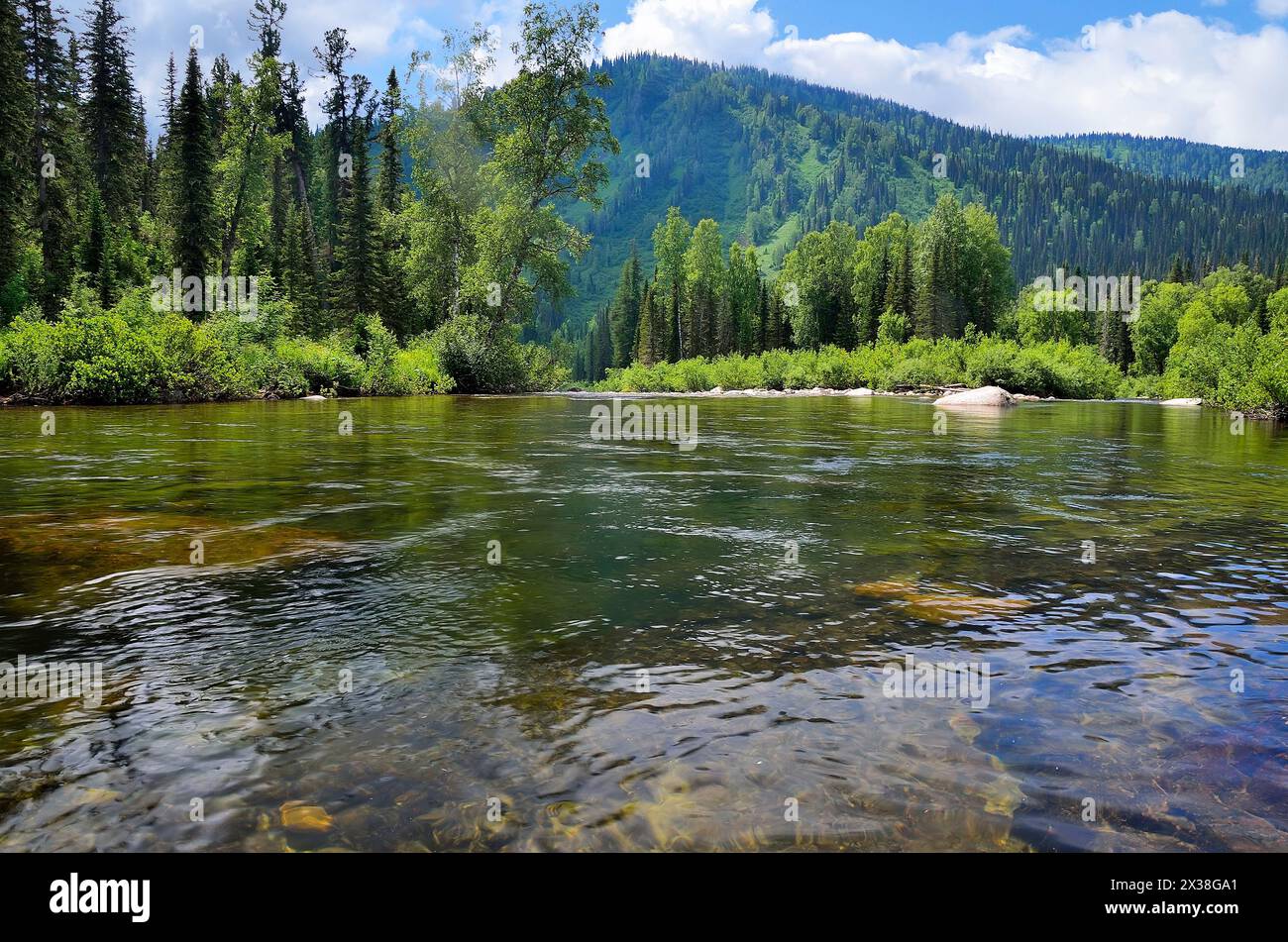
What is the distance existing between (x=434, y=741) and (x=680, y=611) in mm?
2457

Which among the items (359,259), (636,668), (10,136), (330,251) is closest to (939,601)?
(636,668)

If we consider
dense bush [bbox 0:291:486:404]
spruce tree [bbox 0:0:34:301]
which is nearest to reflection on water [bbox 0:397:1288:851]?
dense bush [bbox 0:291:486:404]

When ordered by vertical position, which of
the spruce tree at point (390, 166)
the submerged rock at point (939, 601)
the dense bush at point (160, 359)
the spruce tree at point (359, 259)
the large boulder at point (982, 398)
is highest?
the spruce tree at point (390, 166)

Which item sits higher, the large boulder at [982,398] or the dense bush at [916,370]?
the dense bush at [916,370]

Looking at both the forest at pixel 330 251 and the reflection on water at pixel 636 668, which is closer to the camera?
the reflection on water at pixel 636 668

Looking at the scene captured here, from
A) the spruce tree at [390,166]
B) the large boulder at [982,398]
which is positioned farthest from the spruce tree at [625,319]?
the large boulder at [982,398]

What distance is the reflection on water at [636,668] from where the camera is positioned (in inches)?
122

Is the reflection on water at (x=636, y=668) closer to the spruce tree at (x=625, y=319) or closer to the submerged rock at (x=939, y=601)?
the submerged rock at (x=939, y=601)

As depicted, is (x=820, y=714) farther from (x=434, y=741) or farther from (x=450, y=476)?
(x=450, y=476)

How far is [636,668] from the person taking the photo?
15.3 feet

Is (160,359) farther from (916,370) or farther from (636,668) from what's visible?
(916,370)

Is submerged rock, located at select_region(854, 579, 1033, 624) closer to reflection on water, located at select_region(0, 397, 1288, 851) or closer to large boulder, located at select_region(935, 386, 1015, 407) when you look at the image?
reflection on water, located at select_region(0, 397, 1288, 851)

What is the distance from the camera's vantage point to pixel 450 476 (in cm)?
1274

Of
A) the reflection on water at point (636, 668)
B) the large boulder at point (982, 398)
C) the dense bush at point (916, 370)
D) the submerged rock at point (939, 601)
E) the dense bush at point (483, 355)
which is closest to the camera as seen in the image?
the reflection on water at point (636, 668)
